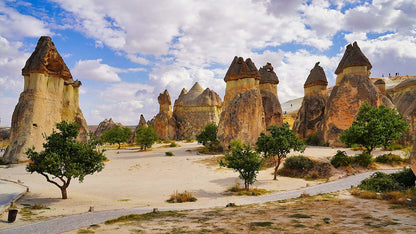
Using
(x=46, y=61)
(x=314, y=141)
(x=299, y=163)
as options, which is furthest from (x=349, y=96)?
(x=46, y=61)

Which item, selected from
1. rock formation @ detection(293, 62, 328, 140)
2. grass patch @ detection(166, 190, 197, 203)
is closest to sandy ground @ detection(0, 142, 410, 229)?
grass patch @ detection(166, 190, 197, 203)

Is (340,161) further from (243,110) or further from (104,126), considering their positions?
(104,126)

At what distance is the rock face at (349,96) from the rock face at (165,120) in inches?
1269

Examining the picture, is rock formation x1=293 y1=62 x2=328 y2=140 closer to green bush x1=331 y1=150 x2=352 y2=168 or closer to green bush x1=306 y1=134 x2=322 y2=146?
green bush x1=306 y1=134 x2=322 y2=146

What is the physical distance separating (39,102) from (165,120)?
30886 mm

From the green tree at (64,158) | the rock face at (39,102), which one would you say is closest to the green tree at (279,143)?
the green tree at (64,158)

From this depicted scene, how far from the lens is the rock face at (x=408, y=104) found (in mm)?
27422

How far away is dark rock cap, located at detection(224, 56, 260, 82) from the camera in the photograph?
1177 inches

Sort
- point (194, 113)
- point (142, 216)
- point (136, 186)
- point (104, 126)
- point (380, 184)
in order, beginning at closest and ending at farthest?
point (142, 216), point (380, 184), point (136, 186), point (194, 113), point (104, 126)

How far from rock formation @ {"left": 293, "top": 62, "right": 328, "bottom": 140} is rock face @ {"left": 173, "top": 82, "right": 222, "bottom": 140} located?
22759mm

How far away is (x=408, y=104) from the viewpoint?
118 ft

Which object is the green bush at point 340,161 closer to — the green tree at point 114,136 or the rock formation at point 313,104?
the rock formation at point 313,104

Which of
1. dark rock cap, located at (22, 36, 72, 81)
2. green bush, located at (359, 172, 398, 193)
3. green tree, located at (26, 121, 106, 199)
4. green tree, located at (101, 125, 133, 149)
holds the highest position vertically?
dark rock cap, located at (22, 36, 72, 81)

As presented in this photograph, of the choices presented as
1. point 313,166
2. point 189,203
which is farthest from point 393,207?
point 313,166
